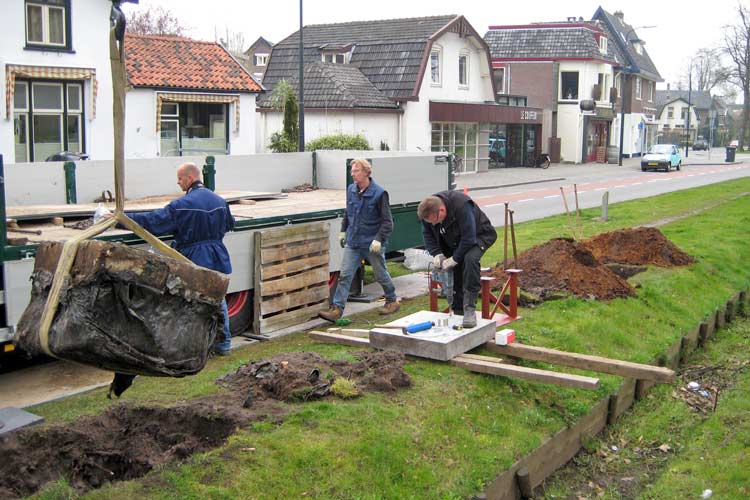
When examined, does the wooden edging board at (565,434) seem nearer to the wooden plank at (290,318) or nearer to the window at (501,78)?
the wooden plank at (290,318)

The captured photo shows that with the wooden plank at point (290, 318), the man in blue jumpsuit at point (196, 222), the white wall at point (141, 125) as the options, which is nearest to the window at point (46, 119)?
the white wall at point (141, 125)

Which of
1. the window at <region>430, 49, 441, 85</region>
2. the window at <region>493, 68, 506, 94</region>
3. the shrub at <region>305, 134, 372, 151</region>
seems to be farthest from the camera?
the window at <region>493, 68, 506, 94</region>

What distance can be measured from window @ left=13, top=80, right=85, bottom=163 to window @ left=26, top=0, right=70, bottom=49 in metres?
1.12

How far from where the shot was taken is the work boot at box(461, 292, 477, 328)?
333 inches

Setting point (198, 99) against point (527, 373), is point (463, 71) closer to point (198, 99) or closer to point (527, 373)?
point (198, 99)

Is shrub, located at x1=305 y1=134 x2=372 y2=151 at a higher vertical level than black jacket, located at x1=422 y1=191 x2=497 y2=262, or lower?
higher

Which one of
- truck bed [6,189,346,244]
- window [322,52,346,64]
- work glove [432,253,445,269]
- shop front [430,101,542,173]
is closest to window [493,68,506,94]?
shop front [430,101,542,173]

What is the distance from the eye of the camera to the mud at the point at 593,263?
1159cm

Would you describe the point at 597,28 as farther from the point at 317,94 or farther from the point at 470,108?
the point at 317,94

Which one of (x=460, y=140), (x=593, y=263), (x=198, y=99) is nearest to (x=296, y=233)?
(x=593, y=263)

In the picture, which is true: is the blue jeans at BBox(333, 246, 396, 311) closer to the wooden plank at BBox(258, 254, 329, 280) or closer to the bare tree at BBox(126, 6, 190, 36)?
the wooden plank at BBox(258, 254, 329, 280)

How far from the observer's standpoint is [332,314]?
396 inches

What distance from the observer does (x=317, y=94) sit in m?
35.4

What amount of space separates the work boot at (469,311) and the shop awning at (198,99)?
20316mm
